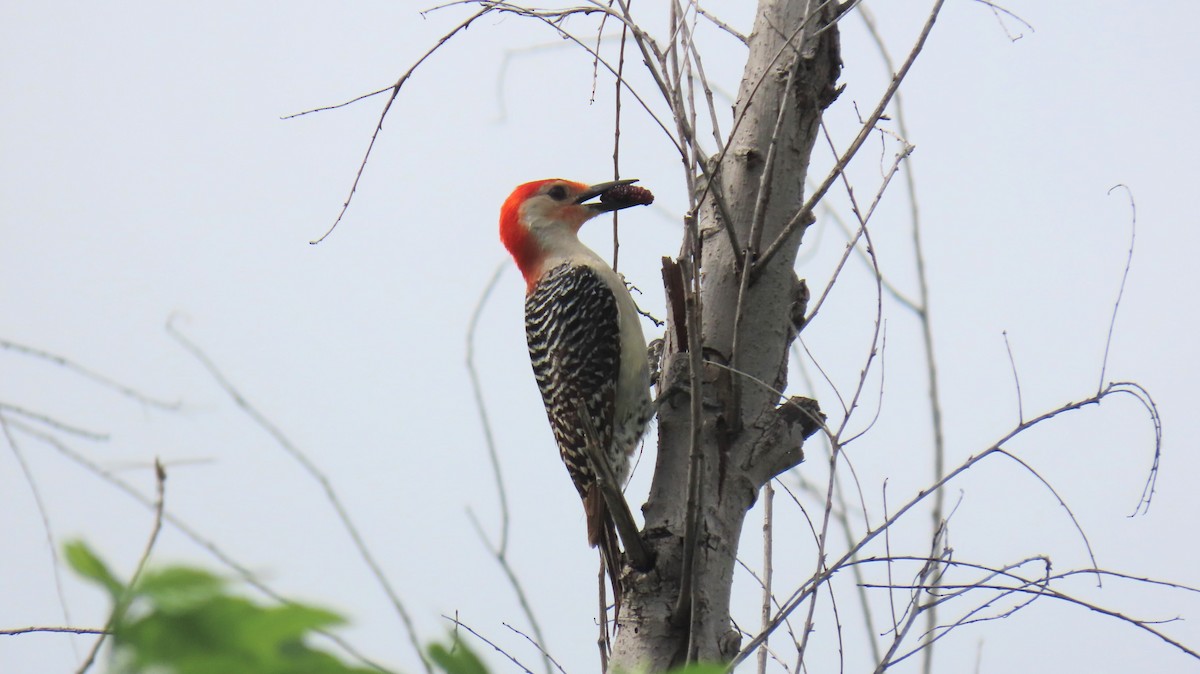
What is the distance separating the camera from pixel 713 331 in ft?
11.8

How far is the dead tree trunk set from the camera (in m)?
3.11

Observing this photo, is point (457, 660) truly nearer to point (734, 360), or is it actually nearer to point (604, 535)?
point (734, 360)

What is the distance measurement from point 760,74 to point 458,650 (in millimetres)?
3048

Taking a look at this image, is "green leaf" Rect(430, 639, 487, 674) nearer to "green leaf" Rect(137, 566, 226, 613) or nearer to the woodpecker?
"green leaf" Rect(137, 566, 226, 613)

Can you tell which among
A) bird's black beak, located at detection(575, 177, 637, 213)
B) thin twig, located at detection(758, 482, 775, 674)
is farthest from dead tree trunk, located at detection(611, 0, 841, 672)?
bird's black beak, located at detection(575, 177, 637, 213)

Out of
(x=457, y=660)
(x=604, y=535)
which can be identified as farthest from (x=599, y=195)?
(x=457, y=660)

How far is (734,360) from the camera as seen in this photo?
3.50m

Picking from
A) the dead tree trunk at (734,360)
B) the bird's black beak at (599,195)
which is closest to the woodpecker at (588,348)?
the bird's black beak at (599,195)

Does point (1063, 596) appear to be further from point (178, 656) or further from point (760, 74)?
point (178, 656)

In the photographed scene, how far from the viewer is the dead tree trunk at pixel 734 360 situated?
10.2 ft

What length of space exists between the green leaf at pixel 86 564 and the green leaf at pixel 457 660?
0.28 m

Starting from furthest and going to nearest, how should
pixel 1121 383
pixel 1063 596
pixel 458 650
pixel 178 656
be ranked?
pixel 1121 383 < pixel 1063 596 < pixel 458 650 < pixel 178 656

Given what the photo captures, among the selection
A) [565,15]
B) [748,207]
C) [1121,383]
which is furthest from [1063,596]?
[565,15]

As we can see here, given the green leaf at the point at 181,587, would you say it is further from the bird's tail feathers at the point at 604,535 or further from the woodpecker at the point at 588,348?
the woodpecker at the point at 588,348
